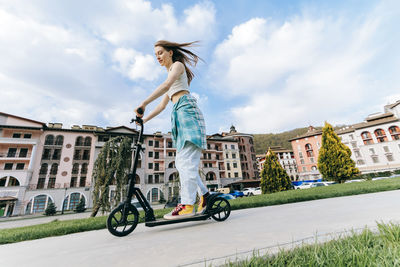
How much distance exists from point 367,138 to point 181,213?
190ft

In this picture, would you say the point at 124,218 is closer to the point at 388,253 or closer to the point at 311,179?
the point at 388,253

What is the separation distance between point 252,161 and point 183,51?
161 ft

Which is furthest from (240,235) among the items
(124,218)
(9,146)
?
(9,146)

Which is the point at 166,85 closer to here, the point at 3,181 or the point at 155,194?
the point at 155,194

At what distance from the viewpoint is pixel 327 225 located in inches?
55.3

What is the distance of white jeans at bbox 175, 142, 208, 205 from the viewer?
2.07 m

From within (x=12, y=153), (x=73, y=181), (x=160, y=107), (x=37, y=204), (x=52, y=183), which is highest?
(x=12, y=153)

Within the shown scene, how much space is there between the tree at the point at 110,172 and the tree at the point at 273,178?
12.6m

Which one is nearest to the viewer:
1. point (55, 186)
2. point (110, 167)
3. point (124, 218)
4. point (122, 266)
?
point (122, 266)

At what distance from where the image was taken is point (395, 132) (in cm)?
3962

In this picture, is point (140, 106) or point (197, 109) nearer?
point (140, 106)

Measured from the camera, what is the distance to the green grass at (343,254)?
757mm

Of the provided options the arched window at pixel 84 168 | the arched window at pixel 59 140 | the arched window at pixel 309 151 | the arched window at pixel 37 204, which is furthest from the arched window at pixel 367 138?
the arched window at pixel 37 204

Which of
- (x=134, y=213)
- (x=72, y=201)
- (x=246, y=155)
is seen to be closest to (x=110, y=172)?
(x=134, y=213)
